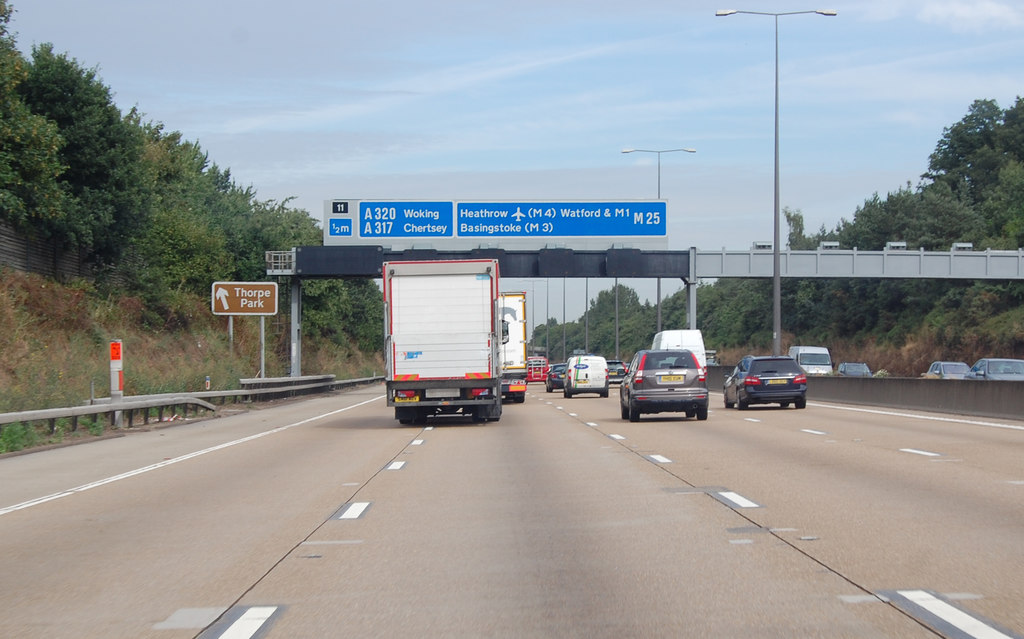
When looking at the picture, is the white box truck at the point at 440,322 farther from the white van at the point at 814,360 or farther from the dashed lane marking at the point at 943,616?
the white van at the point at 814,360

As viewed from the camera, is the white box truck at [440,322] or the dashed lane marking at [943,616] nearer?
the dashed lane marking at [943,616]

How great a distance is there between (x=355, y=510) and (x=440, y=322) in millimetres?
13943

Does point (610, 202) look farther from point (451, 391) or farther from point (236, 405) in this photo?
point (451, 391)

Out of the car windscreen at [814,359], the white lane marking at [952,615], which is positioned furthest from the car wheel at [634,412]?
the car windscreen at [814,359]

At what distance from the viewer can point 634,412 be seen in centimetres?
2764

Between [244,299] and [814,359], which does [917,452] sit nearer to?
[244,299]

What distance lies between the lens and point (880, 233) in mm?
96438

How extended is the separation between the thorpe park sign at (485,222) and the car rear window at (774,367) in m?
17.7

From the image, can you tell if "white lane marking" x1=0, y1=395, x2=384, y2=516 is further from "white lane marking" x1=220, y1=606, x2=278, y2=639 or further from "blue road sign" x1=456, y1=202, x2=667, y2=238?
"blue road sign" x1=456, y1=202, x2=667, y2=238

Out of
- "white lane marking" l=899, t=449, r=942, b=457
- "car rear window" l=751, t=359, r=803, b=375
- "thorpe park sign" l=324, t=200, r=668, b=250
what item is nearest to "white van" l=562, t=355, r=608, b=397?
"thorpe park sign" l=324, t=200, r=668, b=250

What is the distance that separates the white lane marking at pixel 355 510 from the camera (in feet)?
37.4

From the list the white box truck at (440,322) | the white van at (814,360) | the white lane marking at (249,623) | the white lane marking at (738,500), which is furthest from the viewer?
the white van at (814,360)

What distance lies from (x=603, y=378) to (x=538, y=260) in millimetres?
6637

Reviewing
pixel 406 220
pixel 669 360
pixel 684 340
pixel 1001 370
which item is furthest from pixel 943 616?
pixel 406 220
